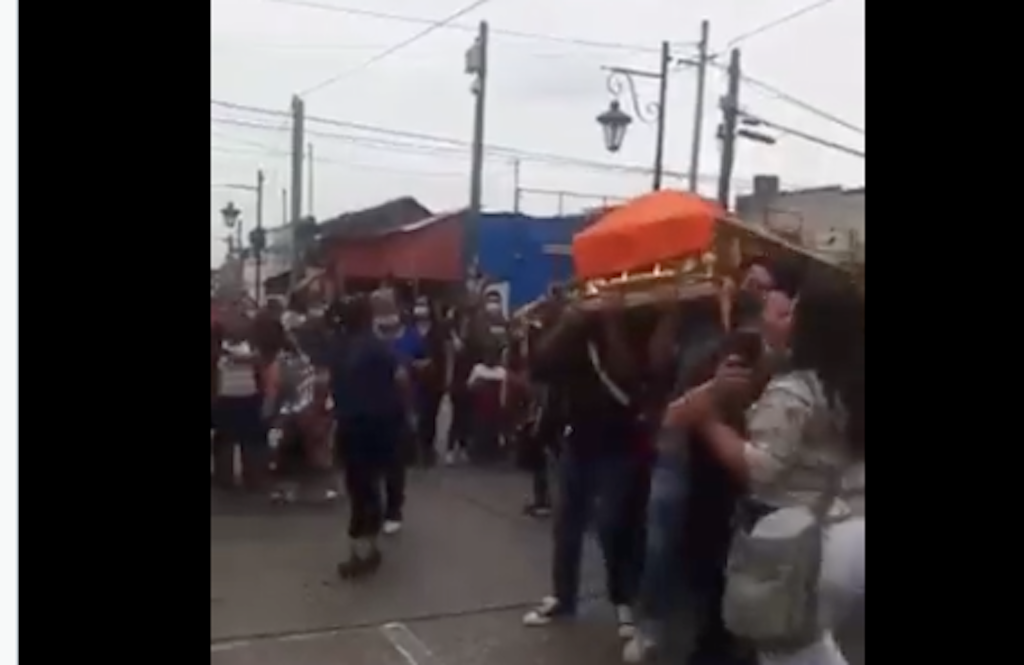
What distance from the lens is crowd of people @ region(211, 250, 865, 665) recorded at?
1520mm

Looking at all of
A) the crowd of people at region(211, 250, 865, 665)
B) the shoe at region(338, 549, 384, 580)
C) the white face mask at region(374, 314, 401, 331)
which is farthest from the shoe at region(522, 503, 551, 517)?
the white face mask at region(374, 314, 401, 331)

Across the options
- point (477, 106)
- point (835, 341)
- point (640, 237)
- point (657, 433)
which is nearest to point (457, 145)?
point (477, 106)

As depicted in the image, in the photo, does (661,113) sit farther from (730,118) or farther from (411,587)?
(411,587)

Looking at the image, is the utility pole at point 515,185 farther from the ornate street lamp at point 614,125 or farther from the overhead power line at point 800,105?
the overhead power line at point 800,105

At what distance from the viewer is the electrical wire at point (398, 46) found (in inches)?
59.2

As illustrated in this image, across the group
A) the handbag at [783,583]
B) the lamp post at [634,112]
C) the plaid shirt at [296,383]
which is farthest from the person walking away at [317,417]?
the handbag at [783,583]

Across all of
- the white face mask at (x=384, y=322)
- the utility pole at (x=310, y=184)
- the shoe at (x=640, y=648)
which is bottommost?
the shoe at (x=640, y=648)

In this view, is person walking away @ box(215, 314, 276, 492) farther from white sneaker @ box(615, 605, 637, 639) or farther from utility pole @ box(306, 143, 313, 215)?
white sneaker @ box(615, 605, 637, 639)

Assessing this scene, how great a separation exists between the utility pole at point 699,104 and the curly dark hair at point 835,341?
0.71 ft

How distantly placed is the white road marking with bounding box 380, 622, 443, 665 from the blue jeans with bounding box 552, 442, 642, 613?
201mm

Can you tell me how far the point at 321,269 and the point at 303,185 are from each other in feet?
0.37

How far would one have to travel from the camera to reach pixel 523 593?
159 cm
